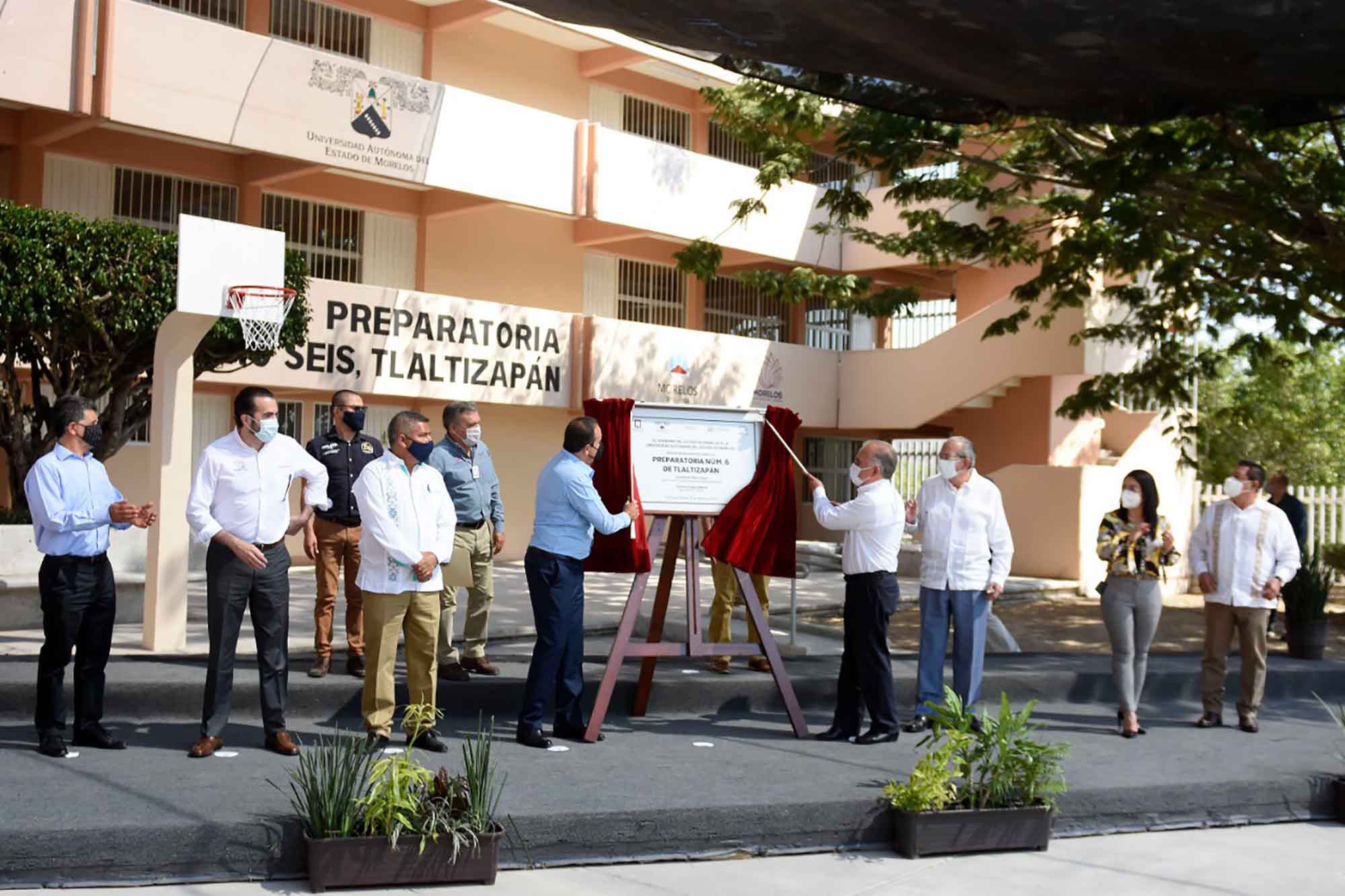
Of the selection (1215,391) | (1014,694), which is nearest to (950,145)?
(1014,694)

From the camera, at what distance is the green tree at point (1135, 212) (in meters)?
11.1

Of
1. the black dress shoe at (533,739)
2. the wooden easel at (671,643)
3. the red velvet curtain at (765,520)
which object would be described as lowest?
the black dress shoe at (533,739)

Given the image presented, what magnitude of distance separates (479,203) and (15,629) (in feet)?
35.3

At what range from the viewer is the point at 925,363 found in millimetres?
23234

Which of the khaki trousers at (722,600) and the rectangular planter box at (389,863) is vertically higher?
the khaki trousers at (722,600)

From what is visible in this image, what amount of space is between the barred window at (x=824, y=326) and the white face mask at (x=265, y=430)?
2013cm

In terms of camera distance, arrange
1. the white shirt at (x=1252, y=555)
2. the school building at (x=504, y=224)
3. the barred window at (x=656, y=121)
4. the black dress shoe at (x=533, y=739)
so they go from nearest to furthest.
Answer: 1. the black dress shoe at (x=533, y=739)
2. the white shirt at (x=1252, y=555)
3. the school building at (x=504, y=224)
4. the barred window at (x=656, y=121)

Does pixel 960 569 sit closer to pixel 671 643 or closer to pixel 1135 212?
pixel 671 643

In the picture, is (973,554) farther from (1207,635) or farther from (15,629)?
(15,629)

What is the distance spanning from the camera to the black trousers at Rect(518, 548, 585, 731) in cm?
735

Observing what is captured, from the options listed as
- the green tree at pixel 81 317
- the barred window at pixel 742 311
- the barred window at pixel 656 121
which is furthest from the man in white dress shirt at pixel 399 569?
the barred window at pixel 742 311

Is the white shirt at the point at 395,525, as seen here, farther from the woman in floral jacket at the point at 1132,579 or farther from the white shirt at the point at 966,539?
the woman in floral jacket at the point at 1132,579

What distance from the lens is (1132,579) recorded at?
8344 millimetres

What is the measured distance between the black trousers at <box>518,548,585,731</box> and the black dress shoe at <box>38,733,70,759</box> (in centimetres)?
231
